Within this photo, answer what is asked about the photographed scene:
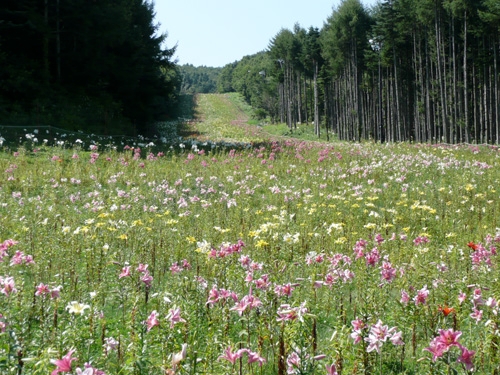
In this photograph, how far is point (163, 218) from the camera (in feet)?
24.7

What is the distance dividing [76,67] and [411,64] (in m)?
40.7

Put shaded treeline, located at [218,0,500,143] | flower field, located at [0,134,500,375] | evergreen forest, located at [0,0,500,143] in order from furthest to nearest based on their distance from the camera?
shaded treeline, located at [218,0,500,143] < evergreen forest, located at [0,0,500,143] < flower field, located at [0,134,500,375]

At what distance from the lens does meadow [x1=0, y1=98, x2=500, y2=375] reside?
2303 millimetres

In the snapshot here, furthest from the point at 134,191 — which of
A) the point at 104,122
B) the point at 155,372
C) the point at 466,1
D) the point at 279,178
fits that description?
the point at 466,1

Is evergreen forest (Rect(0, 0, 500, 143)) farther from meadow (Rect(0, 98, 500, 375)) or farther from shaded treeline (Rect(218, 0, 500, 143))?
meadow (Rect(0, 98, 500, 375))

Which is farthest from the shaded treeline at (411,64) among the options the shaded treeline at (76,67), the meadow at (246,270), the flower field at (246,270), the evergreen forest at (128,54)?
the meadow at (246,270)

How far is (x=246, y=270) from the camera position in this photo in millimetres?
3625

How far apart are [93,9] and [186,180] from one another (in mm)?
18699

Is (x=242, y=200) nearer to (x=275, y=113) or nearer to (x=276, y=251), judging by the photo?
(x=276, y=251)

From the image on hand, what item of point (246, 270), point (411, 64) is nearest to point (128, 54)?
point (246, 270)

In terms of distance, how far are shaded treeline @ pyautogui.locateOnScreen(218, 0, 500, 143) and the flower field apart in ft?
85.1

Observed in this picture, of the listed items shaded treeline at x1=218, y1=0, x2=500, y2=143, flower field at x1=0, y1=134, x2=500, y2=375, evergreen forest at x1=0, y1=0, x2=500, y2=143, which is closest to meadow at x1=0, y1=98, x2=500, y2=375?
flower field at x1=0, y1=134, x2=500, y2=375

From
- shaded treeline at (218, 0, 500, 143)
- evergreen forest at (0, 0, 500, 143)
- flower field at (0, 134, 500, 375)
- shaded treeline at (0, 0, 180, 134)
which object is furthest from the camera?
shaded treeline at (218, 0, 500, 143)

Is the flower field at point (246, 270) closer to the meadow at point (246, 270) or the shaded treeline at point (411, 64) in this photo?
the meadow at point (246, 270)
